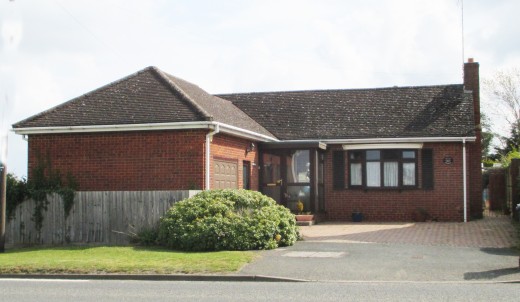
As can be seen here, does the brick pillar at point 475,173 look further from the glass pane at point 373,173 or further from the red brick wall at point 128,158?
the red brick wall at point 128,158

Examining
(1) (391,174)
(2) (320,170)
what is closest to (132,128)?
(2) (320,170)

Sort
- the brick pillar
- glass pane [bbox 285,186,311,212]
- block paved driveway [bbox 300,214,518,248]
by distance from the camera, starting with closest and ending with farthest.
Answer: block paved driveway [bbox 300,214,518,248] → glass pane [bbox 285,186,311,212] → the brick pillar

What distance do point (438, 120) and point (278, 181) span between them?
6.63 m

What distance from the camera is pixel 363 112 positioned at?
28812 mm

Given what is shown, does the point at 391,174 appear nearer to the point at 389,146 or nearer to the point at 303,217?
the point at 389,146

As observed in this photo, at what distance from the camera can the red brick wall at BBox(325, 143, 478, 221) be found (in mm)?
26312

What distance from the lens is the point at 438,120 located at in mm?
27344

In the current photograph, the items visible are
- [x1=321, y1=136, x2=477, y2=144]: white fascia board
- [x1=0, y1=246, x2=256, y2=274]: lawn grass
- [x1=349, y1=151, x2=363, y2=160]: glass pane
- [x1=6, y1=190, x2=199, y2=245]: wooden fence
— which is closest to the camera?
[x1=0, y1=246, x2=256, y2=274]: lawn grass

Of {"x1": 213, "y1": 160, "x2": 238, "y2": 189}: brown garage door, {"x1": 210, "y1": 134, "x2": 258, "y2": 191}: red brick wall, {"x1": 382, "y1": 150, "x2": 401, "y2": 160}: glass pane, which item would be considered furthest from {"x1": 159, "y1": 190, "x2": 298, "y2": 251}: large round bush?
{"x1": 382, "y1": 150, "x2": 401, "y2": 160}: glass pane

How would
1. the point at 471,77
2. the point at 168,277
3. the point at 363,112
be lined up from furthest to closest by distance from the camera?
the point at 471,77, the point at 363,112, the point at 168,277

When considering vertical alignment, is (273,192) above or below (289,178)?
below

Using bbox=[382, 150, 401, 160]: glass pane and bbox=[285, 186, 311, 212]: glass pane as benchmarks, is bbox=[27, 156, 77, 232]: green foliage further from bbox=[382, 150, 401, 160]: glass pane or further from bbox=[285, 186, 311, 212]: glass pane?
bbox=[382, 150, 401, 160]: glass pane

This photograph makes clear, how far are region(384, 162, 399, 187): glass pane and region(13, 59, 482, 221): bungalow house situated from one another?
1.6 inches

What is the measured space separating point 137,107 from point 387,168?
32.5 feet
